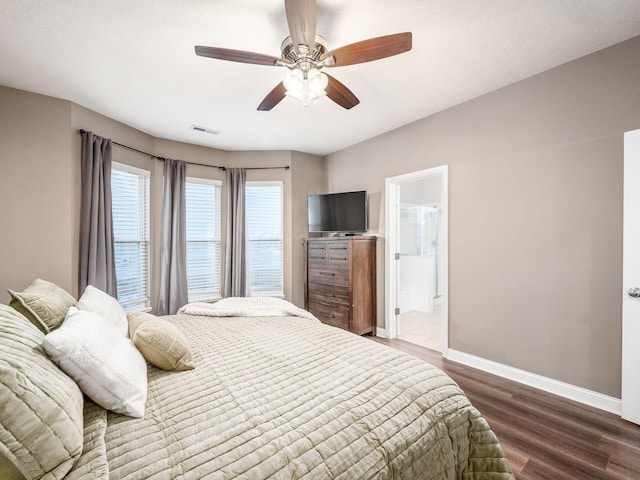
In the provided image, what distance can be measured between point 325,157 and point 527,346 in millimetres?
3793

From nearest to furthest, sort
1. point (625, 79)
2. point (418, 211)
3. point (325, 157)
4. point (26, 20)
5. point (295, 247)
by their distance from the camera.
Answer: point (26, 20) → point (625, 79) → point (295, 247) → point (325, 157) → point (418, 211)

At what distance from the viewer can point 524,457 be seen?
1740 millimetres

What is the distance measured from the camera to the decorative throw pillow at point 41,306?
134 cm

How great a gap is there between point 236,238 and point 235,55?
2994 millimetres

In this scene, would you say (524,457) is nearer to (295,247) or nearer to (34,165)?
(295,247)

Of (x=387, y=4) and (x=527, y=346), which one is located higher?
(x=387, y=4)

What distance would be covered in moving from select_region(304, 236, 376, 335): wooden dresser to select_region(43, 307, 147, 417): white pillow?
279 cm

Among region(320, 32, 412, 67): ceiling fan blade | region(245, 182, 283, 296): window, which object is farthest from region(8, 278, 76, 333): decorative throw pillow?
region(245, 182, 283, 296): window

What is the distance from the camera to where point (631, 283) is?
2021mm

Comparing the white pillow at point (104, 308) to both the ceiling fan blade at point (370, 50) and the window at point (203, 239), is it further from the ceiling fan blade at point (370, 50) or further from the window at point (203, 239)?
the window at point (203, 239)

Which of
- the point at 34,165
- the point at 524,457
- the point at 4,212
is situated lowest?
the point at 524,457

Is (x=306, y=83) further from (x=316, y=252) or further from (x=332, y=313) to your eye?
(x=332, y=313)

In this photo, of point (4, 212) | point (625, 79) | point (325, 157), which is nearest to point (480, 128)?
point (625, 79)

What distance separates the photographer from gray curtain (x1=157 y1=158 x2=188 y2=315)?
3908 millimetres
